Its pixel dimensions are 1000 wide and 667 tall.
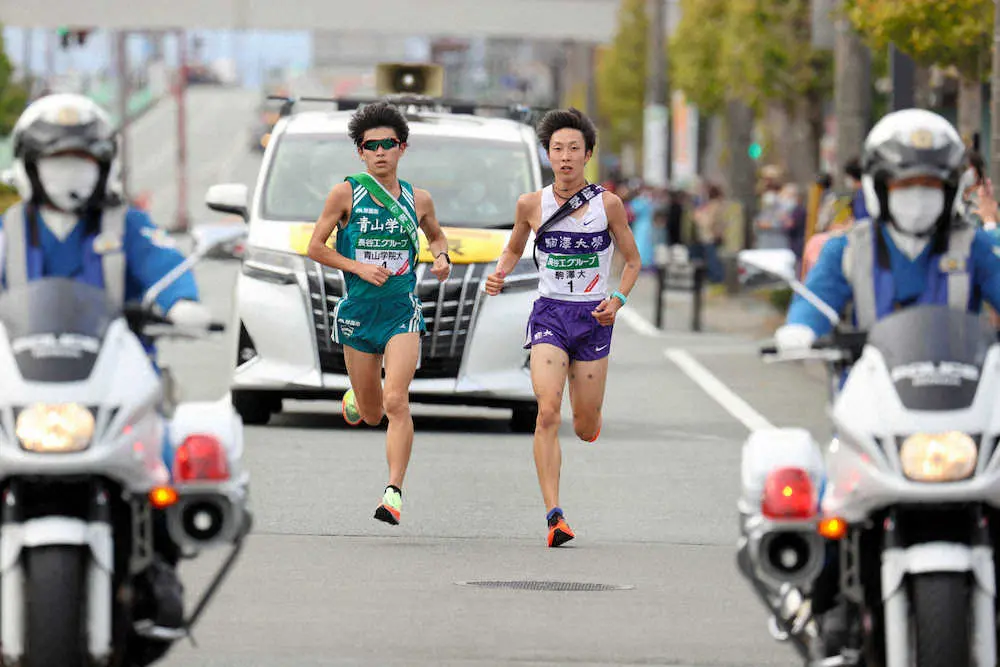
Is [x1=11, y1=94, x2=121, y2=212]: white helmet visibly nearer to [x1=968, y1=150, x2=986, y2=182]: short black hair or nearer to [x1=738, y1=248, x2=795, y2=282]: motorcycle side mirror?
[x1=738, y1=248, x2=795, y2=282]: motorcycle side mirror

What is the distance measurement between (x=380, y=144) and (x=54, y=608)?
504cm

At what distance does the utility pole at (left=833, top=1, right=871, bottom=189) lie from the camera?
28188 mm

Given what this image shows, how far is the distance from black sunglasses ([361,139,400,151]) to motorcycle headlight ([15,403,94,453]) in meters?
4.83

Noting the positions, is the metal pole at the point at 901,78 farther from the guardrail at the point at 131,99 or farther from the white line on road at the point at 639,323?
the guardrail at the point at 131,99

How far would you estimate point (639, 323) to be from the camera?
30.9 metres

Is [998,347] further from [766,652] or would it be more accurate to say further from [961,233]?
[766,652]

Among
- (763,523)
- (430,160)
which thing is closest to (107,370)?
(763,523)

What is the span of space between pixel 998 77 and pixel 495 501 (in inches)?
390

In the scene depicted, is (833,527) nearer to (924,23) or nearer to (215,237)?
(215,237)

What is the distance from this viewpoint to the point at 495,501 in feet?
42.3

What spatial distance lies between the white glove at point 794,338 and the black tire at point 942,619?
32.9 inches

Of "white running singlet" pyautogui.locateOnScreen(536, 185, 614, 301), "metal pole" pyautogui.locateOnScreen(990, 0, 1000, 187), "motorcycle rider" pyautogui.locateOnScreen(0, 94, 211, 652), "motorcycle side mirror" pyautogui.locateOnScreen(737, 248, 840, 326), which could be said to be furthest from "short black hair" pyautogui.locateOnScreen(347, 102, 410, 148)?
"metal pole" pyautogui.locateOnScreen(990, 0, 1000, 187)

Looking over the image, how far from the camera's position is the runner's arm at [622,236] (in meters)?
11.4

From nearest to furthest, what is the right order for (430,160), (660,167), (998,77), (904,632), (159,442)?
(904,632) < (159,442) < (430,160) < (998,77) < (660,167)
